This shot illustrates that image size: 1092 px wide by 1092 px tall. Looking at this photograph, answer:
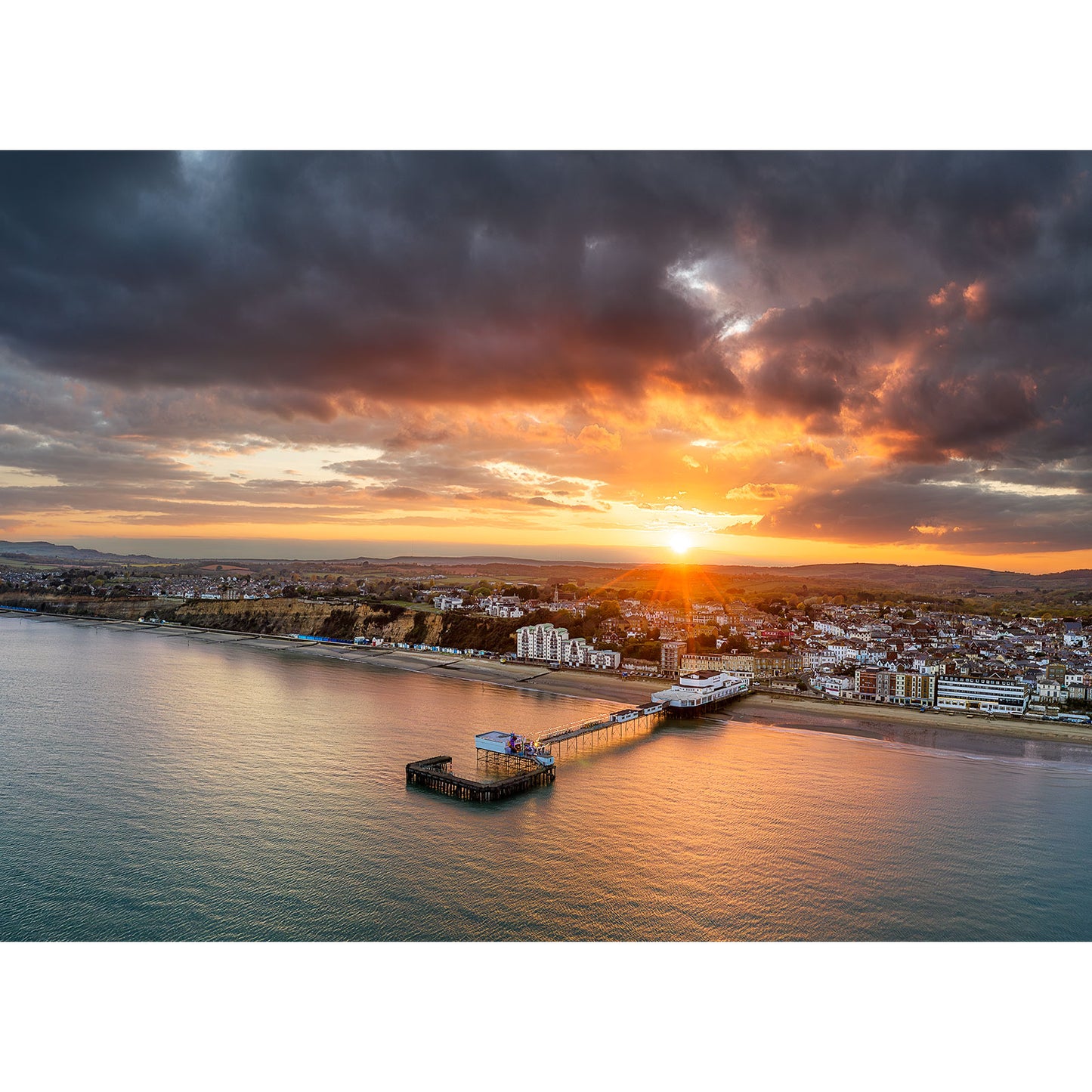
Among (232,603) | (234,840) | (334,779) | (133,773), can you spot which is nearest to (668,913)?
(234,840)

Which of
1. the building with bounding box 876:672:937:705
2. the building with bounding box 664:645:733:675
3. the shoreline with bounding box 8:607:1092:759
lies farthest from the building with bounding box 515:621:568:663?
the building with bounding box 876:672:937:705

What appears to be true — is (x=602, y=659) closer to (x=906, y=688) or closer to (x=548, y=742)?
(x=906, y=688)

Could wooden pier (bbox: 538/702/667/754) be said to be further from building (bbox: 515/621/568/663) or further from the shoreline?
building (bbox: 515/621/568/663)

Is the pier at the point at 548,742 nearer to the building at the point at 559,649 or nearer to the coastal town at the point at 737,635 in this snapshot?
the coastal town at the point at 737,635

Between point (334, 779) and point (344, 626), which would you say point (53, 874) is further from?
point (344, 626)

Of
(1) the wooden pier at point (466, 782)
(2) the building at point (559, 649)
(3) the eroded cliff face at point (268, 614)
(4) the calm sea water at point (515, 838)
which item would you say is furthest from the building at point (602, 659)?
(1) the wooden pier at point (466, 782)

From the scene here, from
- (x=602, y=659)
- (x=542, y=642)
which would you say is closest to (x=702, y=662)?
(x=602, y=659)

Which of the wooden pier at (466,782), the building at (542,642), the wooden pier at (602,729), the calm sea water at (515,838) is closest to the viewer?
the calm sea water at (515,838)
